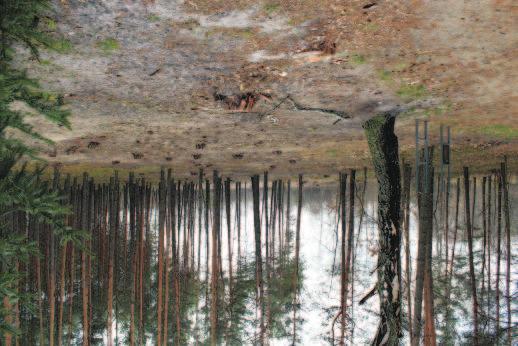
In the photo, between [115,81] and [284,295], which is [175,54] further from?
[284,295]

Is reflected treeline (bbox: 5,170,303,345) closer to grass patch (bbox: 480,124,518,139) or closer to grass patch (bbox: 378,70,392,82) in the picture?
grass patch (bbox: 480,124,518,139)

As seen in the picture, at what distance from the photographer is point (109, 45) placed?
2.60 m

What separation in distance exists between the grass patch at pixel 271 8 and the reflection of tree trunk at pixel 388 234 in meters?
2.16

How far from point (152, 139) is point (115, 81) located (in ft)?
7.12

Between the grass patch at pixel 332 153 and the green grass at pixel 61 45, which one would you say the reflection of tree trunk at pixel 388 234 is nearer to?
the grass patch at pixel 332 153

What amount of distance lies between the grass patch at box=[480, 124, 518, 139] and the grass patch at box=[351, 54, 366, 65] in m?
2.67

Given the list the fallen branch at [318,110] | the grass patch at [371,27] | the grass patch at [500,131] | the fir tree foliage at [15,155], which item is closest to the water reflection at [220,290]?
the grass patch at [500,131]

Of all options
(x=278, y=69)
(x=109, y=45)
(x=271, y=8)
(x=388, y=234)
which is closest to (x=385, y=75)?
(x=278, y=69)

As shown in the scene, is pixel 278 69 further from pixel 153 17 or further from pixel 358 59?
pixel 153 17

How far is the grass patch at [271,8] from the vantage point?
2.17 metres

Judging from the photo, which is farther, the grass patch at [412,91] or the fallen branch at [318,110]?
the fallen branch at [318,110]

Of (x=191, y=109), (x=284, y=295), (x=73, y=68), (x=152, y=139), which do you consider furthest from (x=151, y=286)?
(x=73, y=68)

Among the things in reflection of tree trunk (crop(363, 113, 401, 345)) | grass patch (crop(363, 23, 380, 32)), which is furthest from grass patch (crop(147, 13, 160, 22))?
reflection of tree trunk (crop(363, 113, 401, 345))

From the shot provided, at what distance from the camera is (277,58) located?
9.28 feet
